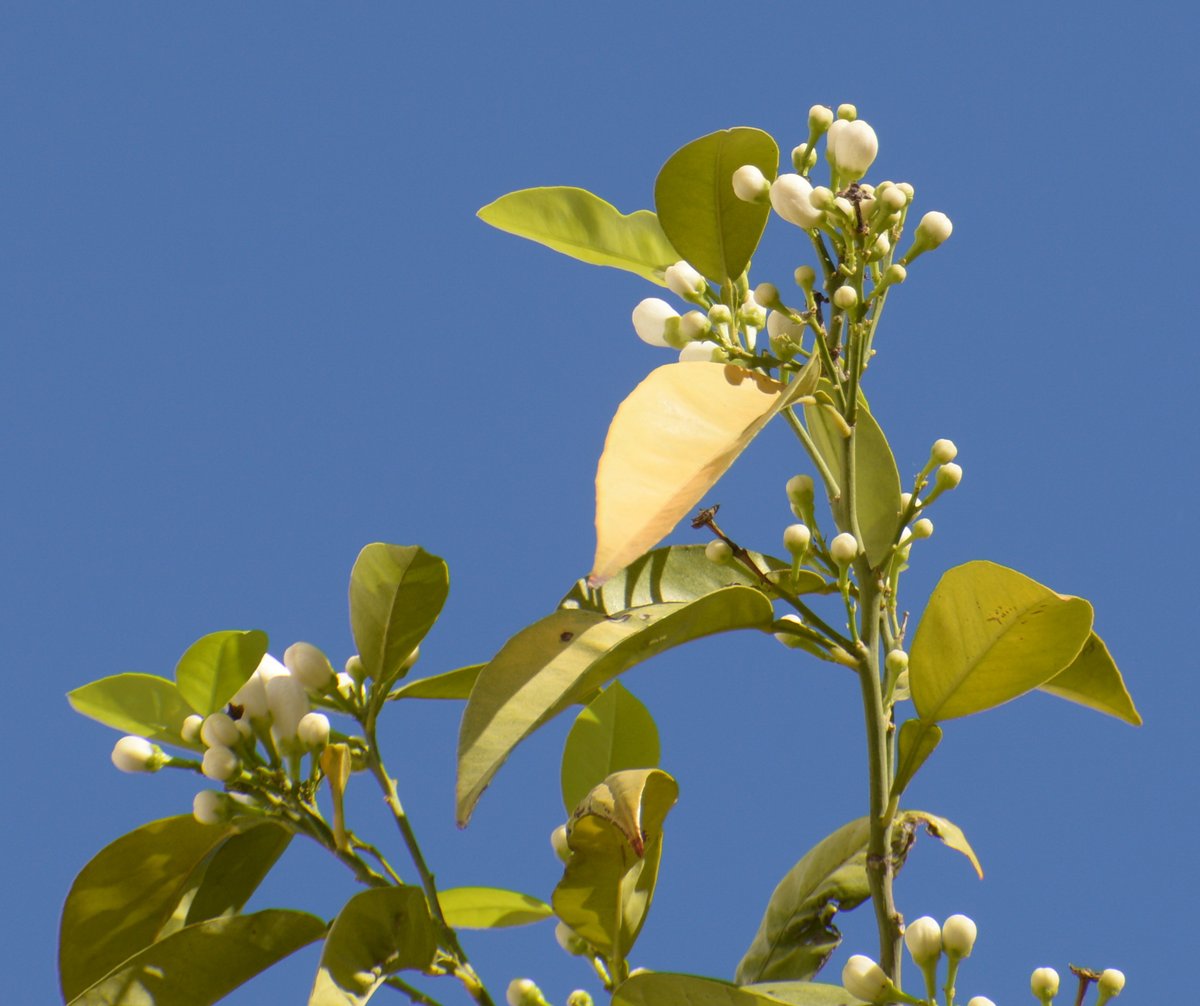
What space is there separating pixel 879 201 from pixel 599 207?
0.31 meters

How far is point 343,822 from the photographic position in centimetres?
A: 97

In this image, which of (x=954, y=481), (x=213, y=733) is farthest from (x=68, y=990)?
(x=954, y=481)

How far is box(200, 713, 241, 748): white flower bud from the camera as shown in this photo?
3.30 ft

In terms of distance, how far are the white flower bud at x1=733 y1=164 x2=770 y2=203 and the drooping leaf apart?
19 cm

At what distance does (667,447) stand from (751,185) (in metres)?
0.32

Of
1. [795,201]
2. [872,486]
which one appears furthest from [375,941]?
[795,201]

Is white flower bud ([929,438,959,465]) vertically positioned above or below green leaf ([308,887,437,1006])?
above

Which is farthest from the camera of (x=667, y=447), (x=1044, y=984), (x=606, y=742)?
(x=606, y=742)

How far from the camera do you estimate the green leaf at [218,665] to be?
3.30 feet

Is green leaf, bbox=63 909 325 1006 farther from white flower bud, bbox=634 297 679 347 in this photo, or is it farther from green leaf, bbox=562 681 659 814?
white flower bud, bbox=634 297 679 347

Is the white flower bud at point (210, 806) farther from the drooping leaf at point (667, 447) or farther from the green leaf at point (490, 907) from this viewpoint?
the drooping leaf at point (667, 447)

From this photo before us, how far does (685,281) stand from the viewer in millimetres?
1123

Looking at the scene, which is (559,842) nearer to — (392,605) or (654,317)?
(392,605)

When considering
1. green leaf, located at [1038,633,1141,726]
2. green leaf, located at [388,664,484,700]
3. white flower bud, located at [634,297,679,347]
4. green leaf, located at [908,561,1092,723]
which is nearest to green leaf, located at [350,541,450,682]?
green leaf, located at [388,664,484,700]
